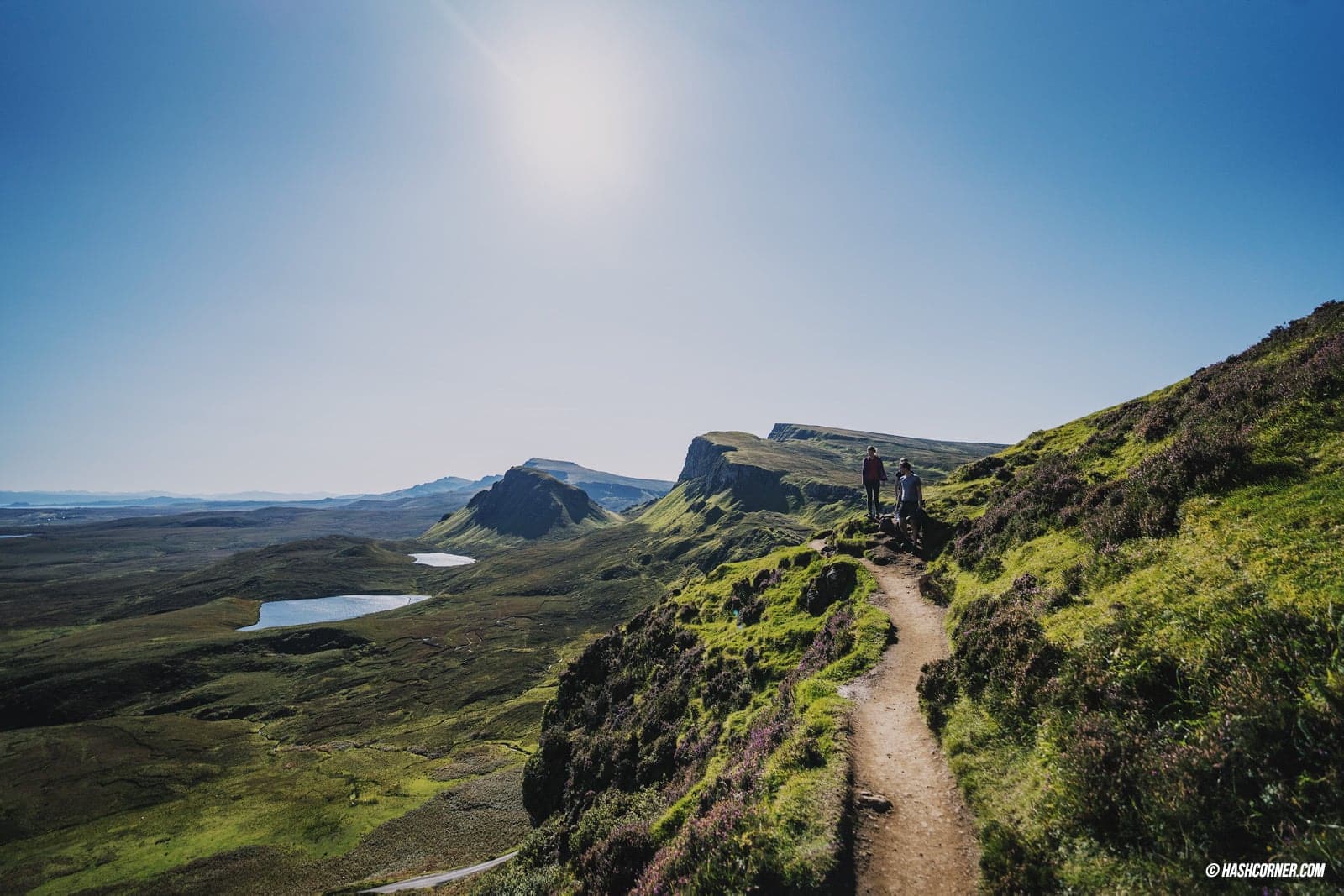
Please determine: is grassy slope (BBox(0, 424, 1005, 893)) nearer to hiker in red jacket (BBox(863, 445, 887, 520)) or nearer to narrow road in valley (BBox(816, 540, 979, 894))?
hiker in red jacket (BBox(863, 445, 887, 520))

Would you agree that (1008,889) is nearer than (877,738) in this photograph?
Yes

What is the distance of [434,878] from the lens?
156 ft

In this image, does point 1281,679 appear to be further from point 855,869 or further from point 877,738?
point 877,738

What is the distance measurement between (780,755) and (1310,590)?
11840 mm

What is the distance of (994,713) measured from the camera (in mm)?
12578

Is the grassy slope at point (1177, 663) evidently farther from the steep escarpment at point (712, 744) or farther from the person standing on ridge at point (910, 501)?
the person standing on ridge at point (910, 501)

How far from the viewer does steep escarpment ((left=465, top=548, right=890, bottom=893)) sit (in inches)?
463

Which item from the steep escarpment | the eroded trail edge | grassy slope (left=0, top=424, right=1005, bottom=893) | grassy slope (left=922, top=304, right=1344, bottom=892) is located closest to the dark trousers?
the steep escarpment

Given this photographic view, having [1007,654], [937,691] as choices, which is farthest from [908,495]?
[1007,654]

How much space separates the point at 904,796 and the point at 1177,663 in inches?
252

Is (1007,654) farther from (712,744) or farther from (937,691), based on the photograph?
(712,744)

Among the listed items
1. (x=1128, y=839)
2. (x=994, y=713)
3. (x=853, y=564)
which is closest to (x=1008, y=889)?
(x=1128, y=839)

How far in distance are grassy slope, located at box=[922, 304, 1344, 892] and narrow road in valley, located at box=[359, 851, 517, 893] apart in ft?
163

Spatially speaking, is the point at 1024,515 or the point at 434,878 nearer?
the point at 1024,515
